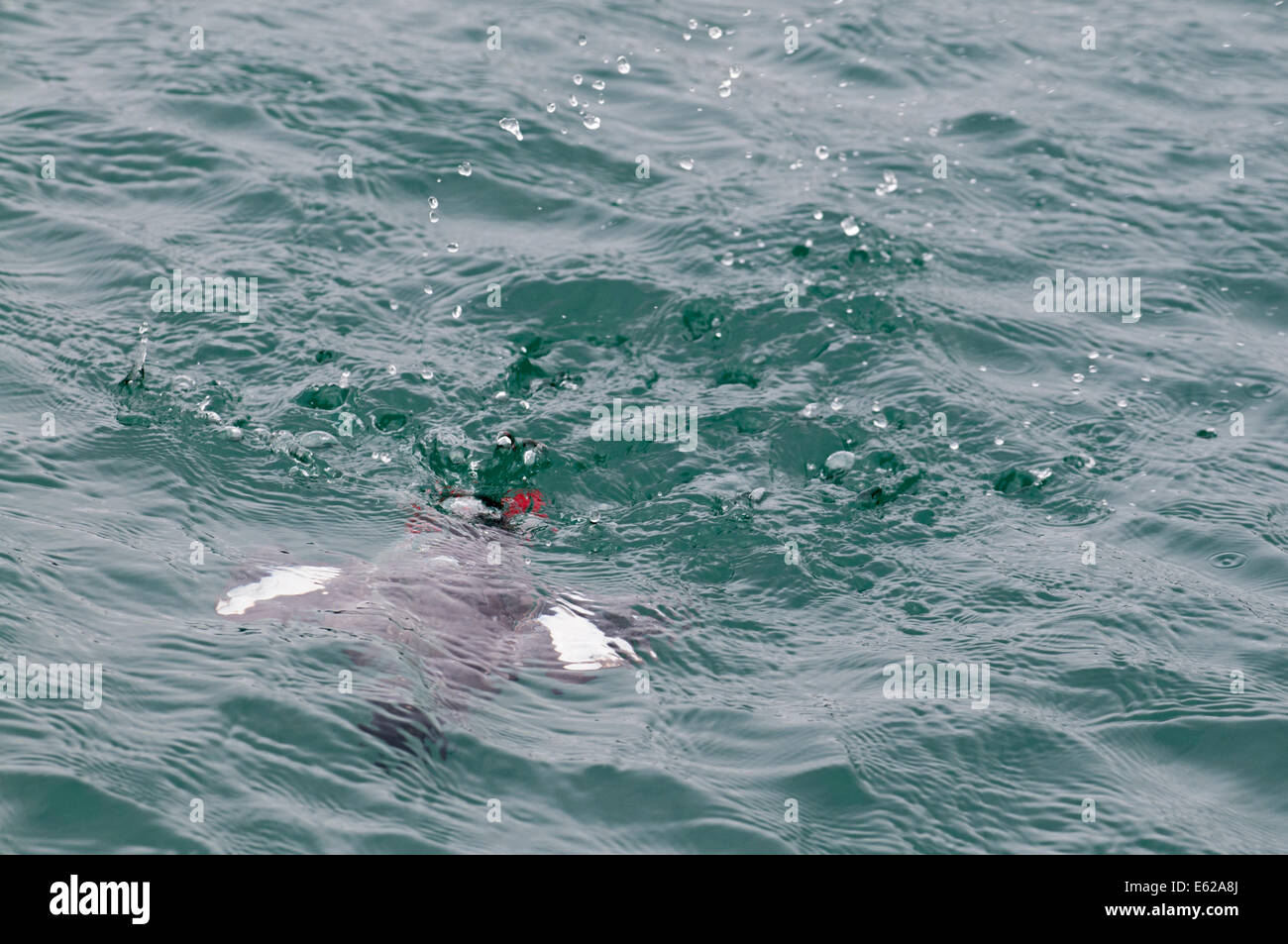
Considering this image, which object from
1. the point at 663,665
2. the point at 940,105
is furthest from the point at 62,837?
the point at 940,105

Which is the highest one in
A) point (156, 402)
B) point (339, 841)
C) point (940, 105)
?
point (940, 105)

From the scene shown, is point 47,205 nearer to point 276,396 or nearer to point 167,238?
point 167,238

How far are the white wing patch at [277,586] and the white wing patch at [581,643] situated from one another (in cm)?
130

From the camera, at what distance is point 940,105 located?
13039mm

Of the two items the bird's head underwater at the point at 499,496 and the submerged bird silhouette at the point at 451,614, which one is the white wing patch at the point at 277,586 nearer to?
the submerged bird silhouette at the point at 451,614

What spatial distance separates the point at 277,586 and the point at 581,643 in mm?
1775

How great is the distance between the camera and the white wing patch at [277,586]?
700cm

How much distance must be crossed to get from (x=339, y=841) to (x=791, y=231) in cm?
707

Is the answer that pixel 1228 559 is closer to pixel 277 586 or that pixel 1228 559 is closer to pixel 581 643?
pixel 581 643

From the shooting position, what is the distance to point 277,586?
7.18m

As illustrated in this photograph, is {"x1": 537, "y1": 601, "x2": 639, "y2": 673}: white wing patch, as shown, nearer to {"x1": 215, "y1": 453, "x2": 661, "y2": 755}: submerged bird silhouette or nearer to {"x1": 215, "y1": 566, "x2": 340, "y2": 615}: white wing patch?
{"x1": 215, "y1": 453, "x2": 661, "y2": 755}: submerged bird silhouette

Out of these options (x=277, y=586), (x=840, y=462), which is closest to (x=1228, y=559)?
(x=840, y=462)
